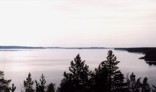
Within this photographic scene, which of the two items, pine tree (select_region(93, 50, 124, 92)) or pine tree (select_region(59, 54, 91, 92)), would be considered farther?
pine tree (select_region(59, 54, 91, 92))

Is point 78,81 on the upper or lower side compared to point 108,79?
lower

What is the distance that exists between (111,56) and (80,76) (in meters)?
5.63

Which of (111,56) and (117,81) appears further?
(111,56)

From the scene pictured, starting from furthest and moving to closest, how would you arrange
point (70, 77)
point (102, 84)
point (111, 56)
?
point (111, 56) < point (70, 77) < point (102, 84)

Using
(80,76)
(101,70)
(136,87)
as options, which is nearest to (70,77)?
(80,76)

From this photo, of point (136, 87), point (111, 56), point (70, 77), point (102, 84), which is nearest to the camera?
point (102, 84)

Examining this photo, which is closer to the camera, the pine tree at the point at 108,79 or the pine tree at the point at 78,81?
the pine tree at the point at 108,79

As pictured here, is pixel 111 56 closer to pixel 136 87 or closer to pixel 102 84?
pixel 102 84

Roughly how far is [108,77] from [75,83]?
3837 mm

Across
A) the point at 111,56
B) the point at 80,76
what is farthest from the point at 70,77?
the point at 111,56

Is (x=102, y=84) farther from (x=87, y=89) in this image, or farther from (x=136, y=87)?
(x=136, y=87)

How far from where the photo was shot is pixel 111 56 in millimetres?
40594

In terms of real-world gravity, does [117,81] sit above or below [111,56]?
below

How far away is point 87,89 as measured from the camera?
36.4 meters
